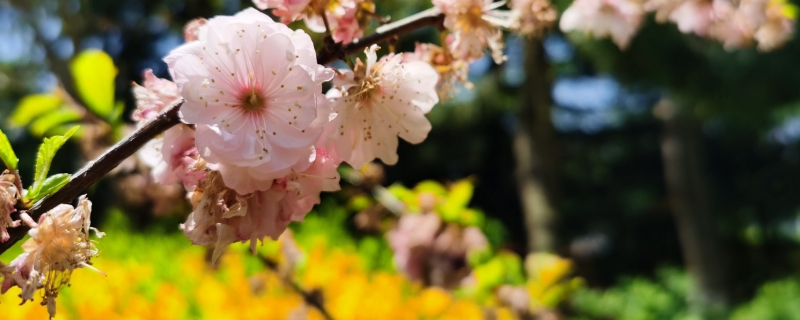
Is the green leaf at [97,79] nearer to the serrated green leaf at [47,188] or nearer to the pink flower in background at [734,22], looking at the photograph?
the serrated green leaf at [47,188]

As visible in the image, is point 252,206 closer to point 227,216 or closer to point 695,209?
point 227,216

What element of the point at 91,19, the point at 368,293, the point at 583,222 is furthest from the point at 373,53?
the point at 583,222

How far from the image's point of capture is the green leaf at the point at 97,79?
0.65m

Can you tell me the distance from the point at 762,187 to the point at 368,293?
6.12 meters

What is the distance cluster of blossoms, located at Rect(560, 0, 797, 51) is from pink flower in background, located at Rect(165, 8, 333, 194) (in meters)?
0.55

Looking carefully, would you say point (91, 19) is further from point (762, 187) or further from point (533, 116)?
point (762, 187)

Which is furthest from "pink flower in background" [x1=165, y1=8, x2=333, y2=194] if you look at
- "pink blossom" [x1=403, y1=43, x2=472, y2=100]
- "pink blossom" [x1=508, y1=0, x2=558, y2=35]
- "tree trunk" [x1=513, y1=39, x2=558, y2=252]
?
"tree trunk" [x1=513, y1=39, x2=558, y2=252]

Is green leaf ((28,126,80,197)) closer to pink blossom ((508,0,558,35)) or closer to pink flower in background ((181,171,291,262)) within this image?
pink flower in background ((181,171,291,262))

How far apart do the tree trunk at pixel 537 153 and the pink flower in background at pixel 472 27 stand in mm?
1944

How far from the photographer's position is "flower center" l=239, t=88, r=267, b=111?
342 millimetres

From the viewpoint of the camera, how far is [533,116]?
8.70ft

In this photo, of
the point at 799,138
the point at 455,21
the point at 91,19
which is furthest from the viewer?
the point at 799,138

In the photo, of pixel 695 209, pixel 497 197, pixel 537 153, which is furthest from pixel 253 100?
pixel 497 197

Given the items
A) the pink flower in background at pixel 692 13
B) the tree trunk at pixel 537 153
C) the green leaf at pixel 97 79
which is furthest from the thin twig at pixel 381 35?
the tree trunk at pixel 537 153
